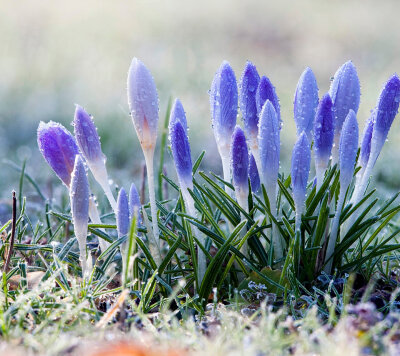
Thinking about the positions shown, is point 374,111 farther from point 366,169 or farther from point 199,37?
point 199,37

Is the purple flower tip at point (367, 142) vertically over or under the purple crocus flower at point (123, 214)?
over

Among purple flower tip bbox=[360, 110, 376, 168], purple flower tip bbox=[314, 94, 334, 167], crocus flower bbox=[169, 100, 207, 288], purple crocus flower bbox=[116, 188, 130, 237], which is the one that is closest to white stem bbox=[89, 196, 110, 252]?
purple crocus flower bbox=[116, 188, 130, 237]

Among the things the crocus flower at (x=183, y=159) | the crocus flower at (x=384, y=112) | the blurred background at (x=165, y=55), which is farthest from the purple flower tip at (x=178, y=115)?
the blurred background at (x=165, y=55)

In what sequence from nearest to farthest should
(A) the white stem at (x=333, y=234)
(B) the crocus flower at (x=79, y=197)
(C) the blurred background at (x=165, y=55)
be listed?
1. (B) the crocus flower at (x=79, y=197)
2. (A) the white stem at (x=333, y=234)
3. (C) the blurred background at (x=165, y=55)

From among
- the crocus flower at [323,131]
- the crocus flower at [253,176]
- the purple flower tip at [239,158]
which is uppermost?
the crocus flower at [323,131]

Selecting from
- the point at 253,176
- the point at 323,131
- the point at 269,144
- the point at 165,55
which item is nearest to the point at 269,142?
the point at 269,144

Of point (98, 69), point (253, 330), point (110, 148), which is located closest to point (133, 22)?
point (98, 69)

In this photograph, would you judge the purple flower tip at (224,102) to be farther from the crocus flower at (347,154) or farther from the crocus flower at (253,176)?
the crocus flower at (347,154)
